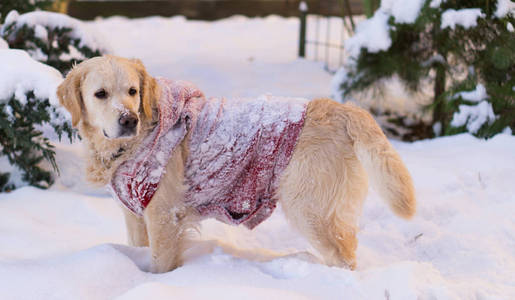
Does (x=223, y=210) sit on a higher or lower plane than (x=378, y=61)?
lower

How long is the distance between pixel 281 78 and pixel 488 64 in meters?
3.20

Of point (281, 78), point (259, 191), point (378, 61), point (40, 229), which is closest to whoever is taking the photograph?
point (259, 191)

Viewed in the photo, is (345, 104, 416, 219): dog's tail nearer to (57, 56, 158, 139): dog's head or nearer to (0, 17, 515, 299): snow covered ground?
(0, 17, 515, 299): snow covered ground

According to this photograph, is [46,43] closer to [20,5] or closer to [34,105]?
[20,5]

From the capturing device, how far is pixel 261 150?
2441 millimetres

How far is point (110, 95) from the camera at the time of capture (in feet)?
7.57

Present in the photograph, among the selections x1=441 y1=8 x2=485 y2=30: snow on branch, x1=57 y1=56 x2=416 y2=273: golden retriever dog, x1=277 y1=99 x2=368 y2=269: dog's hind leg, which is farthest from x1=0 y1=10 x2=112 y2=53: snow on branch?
x1=441 y1=8 x2=485 y2=30: snow on branch

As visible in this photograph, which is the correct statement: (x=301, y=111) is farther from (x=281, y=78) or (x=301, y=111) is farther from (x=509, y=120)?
(x=281, y=78)

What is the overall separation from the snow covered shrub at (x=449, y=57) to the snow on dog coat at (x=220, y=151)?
7.31 feet

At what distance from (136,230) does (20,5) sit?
2.83 meters

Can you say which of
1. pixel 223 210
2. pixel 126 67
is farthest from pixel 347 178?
pixel 126 67

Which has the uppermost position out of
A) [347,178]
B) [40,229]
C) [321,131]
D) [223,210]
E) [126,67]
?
[126,67]

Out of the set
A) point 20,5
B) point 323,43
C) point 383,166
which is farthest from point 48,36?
point 323,43

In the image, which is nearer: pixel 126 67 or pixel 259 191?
pixel 126 67
